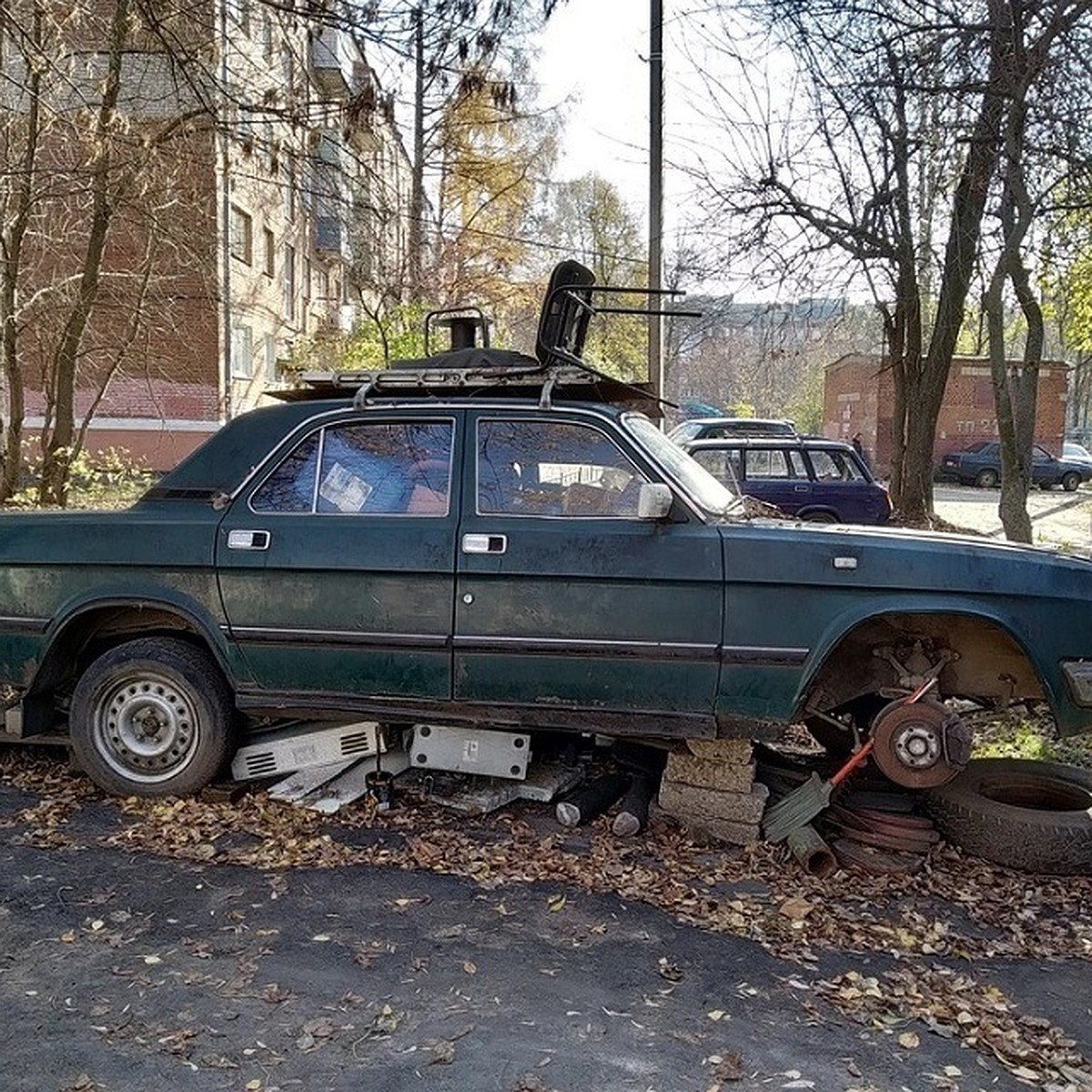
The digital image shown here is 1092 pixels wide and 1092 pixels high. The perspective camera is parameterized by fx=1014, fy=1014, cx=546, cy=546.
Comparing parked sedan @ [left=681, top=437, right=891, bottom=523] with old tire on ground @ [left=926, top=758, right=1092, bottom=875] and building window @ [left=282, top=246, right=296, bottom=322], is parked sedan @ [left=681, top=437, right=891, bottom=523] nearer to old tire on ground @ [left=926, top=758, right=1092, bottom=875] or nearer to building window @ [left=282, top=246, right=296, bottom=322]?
old tire on ground @ [left=926, top=758, right=1092, bottom=875]

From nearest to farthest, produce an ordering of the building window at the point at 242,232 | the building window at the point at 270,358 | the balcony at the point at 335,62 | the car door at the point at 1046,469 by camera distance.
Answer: the balcony at the point at 335,62 < the building window at the point at 242,232 < the building window at the point at 270,358 < the car door at the point at 1046,469

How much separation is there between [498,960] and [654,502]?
1.90 m

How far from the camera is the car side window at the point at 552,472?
14.9 feet

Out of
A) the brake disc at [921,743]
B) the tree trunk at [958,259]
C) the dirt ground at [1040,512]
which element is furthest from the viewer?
the dirt ground at [1040,512]

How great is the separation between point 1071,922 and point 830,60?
274 inches

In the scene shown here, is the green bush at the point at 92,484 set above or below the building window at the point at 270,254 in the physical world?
below

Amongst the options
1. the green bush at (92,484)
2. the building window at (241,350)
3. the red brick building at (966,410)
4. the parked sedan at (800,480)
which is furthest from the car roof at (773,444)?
the red brick building at (966,410)

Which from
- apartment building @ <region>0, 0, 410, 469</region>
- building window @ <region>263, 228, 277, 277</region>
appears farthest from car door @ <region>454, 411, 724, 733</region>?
building window @ <region>263, 228, 277, 277</region>

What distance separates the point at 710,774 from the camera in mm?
4602

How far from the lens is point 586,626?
4434mm

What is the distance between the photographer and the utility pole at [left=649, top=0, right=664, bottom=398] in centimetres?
1236

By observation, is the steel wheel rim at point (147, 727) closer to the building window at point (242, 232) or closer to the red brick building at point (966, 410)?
the building window at point (242, 232)

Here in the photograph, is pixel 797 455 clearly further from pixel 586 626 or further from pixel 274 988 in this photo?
pixel 274 988

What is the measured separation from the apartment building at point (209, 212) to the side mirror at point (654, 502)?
9.61 ft
